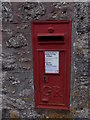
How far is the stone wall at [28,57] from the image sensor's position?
1986 mm

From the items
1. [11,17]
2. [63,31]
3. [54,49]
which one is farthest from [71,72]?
[11,17]

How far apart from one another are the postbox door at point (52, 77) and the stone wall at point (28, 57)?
0.13m

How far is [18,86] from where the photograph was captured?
7.32 ft

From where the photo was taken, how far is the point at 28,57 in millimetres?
2135

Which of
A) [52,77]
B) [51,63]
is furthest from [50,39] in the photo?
[52,77]

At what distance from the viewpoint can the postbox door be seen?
2051 millimetres

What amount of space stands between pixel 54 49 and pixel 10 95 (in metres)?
0.86

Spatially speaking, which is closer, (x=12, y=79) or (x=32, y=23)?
(x=32, y=23)

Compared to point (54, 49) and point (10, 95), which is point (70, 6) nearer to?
point (54, 49)

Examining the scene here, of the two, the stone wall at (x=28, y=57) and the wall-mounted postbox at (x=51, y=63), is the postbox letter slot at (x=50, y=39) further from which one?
the stone wall at (x=28, y=57)

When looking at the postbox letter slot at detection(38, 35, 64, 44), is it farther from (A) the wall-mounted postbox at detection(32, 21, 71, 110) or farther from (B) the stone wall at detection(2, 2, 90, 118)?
(B) the stone wall at detection(2, 2, 90, 118)

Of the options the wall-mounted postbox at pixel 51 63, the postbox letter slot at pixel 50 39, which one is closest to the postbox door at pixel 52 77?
the wall-mounted postbox at pixel 51 63

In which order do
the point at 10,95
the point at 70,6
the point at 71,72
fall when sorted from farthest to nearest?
the point at 10,95 < the point at 71,72 < the point at 70,6

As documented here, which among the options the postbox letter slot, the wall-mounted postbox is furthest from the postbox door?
the postbox letter slot
